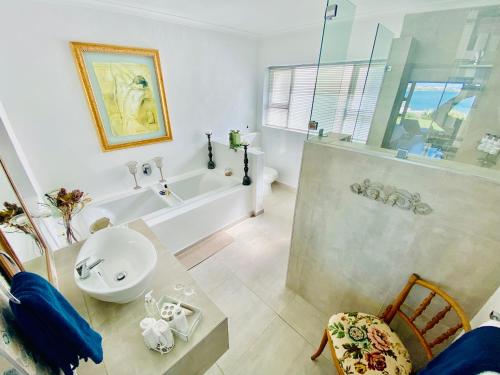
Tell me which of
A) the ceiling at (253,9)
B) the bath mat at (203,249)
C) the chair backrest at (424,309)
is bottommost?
the bath mat at (203,249)

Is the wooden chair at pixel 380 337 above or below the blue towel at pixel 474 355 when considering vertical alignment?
below

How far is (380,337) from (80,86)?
9.99 ft

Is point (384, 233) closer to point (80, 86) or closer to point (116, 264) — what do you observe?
point (116, 264)

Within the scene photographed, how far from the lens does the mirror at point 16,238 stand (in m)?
0.68

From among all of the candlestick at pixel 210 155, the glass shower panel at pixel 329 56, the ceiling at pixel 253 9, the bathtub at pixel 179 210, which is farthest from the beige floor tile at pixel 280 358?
the ceiling at pixel 253 9

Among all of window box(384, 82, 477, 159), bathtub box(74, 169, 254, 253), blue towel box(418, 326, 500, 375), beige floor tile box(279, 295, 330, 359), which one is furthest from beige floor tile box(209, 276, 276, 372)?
window box(384, 82, 477, 159)

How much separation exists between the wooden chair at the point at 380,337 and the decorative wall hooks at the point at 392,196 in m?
0.38

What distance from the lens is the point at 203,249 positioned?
2254 mm

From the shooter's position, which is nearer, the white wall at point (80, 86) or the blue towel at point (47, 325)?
the blue towel at point (47, 325)

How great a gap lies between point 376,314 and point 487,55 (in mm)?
2142

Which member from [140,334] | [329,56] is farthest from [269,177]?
[140,334]

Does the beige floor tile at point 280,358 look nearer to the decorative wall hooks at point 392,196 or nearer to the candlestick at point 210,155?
the decorative wall hooks at point 392,196

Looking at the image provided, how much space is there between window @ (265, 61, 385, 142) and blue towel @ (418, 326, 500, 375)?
123cm

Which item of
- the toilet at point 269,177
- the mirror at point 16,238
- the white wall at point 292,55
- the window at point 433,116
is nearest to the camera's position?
the mirror at point 16,238
